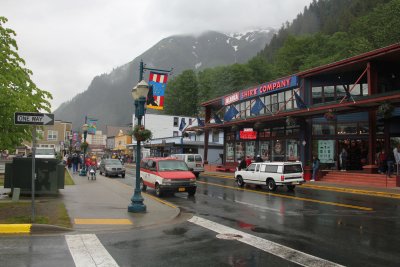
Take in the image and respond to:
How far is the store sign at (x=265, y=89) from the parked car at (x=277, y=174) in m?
12.5

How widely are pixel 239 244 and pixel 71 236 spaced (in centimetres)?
403

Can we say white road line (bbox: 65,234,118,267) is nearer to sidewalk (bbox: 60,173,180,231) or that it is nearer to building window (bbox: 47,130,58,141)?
sidewalk (bbox: 60,173,180,231)

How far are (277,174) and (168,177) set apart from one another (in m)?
6.34

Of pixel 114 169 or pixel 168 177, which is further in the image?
pixel 114 169

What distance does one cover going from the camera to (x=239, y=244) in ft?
28.9

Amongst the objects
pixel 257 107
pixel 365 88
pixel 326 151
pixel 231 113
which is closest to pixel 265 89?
pixel 257 107

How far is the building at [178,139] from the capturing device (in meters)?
56.9

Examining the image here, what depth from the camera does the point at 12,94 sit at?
11648 millimetres

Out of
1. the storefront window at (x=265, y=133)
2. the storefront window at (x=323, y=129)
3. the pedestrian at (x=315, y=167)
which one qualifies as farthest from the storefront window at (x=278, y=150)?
the pedestrian at (x=315, y=167)

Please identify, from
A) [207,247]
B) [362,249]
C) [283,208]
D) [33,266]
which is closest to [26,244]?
[33,266]

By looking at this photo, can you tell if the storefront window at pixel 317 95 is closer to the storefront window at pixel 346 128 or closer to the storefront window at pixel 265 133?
the storefront window at pixel 346 128

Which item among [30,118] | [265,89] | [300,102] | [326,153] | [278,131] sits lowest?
[326,153]

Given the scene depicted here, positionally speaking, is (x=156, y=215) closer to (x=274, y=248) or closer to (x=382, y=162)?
(x=274, y=248)

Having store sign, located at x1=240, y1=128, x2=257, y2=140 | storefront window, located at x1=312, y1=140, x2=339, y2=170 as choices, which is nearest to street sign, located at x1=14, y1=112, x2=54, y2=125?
storefront window, located at x1=312, y1=140, x2=339, y2=170
